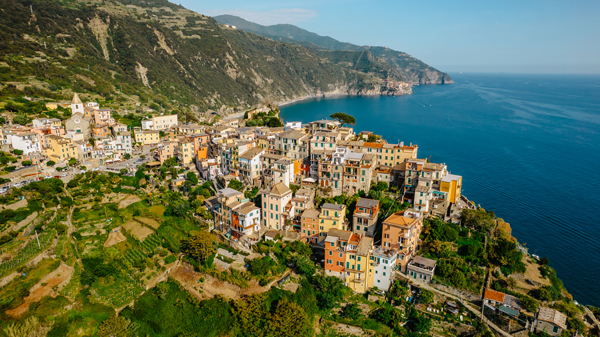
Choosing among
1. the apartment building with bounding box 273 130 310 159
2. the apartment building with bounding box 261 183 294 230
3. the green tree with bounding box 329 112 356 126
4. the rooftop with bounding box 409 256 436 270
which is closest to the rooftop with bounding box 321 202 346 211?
the apartment building with bounding box 261 183 294 230

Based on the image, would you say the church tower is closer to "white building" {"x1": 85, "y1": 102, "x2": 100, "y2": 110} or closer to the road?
"white building" {"x1": 85, "y1": 102, "x2": 100, "y2": 110}

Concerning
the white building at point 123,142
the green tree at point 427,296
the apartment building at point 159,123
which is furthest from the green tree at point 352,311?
the apartment building at point 159,123

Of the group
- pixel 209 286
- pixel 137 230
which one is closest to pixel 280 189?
pixel 209 286

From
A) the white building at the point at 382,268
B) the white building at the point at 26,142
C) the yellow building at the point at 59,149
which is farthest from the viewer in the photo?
the yellow building at the point at 59,149

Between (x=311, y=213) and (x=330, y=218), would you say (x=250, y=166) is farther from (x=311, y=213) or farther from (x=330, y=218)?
(x=330, y=218)

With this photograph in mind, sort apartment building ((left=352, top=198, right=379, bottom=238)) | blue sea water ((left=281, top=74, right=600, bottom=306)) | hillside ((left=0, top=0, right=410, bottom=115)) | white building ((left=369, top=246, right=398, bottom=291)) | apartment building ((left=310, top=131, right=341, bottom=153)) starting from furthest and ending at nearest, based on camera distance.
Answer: hillside ((left=0, top=0, right=410, bottom=115))
apartment building ((left=310, top=131, right=341, bottom=153))
blue sea water ((left=281, top=74, right=600, bottom=306))
apartment building ((left=352, top=198, right=379, bottom=238))
white building ((left=369, top=246, right=398, bottom=291))

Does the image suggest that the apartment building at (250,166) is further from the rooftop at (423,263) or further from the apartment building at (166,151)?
the rooftop at (423,263)
